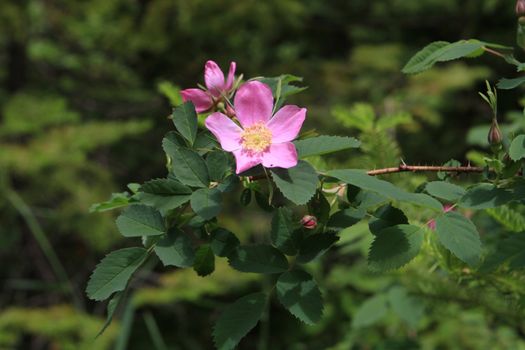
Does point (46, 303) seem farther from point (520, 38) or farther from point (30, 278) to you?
point (520, 38)

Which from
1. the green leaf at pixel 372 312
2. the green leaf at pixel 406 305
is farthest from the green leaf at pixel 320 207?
the green leaf at pixel 372 312

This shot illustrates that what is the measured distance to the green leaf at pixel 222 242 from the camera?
617 mm

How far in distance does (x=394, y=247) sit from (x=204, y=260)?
18 cm

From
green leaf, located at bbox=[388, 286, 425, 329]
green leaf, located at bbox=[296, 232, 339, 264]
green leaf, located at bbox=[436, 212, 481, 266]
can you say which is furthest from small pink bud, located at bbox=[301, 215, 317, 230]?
green leaf, located at bbox=[388, 286, 425, 329]

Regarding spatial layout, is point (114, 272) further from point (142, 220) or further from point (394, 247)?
point (394, 247)

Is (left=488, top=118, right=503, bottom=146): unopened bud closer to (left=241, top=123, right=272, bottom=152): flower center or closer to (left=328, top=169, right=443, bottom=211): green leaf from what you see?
(left=328, top=169, right=443, bottom=211): green leaf

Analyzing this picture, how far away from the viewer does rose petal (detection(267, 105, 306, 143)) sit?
0.62 m

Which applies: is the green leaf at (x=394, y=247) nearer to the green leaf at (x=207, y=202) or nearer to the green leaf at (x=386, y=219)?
the green leaf at (x=386, y=219)

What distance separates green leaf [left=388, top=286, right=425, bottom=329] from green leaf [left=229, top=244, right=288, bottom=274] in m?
0.65

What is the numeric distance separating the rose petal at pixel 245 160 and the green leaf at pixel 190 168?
3cm

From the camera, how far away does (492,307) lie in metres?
1.09

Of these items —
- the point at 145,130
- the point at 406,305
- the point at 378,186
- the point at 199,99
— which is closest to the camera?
the point at 378,186

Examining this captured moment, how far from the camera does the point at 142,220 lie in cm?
61

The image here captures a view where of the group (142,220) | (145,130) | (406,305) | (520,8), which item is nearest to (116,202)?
(142,220)
